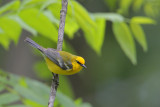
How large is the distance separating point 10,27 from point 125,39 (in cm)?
118

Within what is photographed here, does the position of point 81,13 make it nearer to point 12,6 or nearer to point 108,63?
point 12,6

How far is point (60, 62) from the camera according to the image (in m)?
2.87

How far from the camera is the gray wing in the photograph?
2.81 meters

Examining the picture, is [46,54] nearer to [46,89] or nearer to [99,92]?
[46,89]

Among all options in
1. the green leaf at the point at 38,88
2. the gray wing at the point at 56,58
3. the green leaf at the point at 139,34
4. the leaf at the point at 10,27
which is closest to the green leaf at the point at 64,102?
the green leaf at the point at 38,88

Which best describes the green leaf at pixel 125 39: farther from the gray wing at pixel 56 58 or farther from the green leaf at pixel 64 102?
the green leaf at pixel 64 102

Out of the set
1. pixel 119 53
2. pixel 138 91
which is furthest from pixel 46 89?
pixel 138 91

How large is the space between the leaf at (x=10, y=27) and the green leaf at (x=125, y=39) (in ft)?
3.39

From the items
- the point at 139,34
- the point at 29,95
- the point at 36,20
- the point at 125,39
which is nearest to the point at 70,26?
the point at 36,20

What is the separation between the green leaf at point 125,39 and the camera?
273 centimetres

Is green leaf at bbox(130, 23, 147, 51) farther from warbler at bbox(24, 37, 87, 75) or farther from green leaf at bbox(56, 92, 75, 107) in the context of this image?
green leaf at bbox(56, 92, 75, 107)

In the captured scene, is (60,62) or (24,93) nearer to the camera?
(24,93)

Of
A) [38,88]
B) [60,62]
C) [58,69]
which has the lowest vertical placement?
[38,88]

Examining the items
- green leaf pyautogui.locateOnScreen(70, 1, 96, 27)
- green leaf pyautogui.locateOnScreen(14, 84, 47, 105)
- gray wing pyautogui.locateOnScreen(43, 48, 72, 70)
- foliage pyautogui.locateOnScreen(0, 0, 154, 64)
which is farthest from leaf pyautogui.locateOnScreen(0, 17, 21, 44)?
green leaf pyautogui.locateOnScreen(70, 1, 96, 27)
